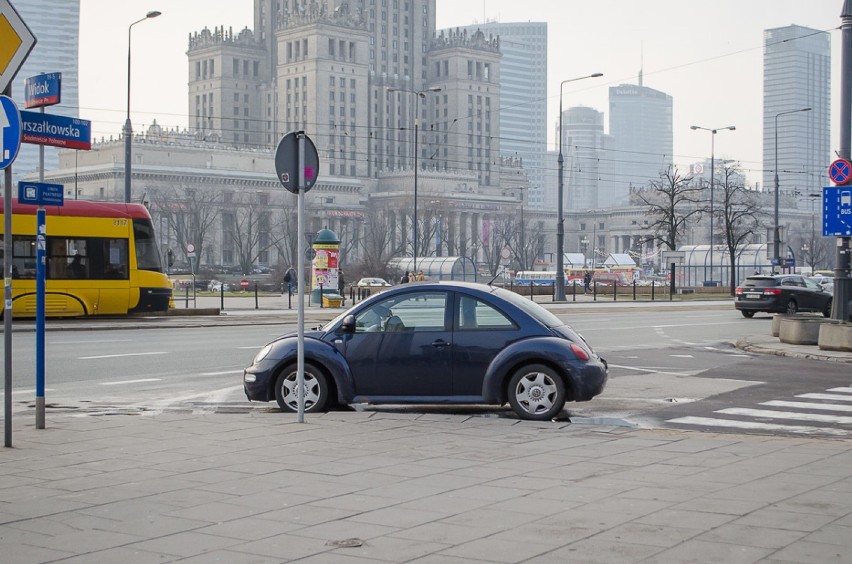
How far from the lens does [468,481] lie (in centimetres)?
830

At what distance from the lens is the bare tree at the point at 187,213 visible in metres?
102

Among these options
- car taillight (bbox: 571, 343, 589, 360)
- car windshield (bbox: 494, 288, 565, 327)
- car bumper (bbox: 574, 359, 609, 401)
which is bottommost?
car bumper (bbox: 574, 359, 609, 401)

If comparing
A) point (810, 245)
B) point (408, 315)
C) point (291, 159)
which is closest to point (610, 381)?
point (408, 315)

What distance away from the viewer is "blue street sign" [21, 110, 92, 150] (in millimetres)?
10352

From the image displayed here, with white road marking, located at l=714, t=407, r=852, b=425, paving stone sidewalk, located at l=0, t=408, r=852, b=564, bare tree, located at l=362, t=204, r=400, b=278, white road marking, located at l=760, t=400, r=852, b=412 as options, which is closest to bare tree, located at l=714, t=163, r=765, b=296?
bare tree, located at l=362, t=204, r=400, b=278

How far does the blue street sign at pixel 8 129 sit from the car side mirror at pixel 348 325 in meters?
4.16

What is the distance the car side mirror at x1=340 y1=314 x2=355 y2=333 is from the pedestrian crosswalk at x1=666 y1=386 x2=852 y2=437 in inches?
139

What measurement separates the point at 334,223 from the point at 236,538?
457ft

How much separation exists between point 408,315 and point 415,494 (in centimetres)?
445

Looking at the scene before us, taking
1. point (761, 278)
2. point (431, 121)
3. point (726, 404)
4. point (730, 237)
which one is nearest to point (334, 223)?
point (431, 121)

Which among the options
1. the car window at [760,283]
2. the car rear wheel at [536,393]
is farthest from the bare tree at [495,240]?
the car rear wheel at [536,393]

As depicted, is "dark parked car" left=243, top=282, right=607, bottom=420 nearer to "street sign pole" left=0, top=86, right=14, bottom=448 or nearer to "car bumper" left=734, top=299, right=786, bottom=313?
"street sign pole" left=0, top=86, right=14, bottom=448

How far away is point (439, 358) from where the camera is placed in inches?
471

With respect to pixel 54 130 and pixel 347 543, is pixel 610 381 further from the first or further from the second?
pixel 347 543
